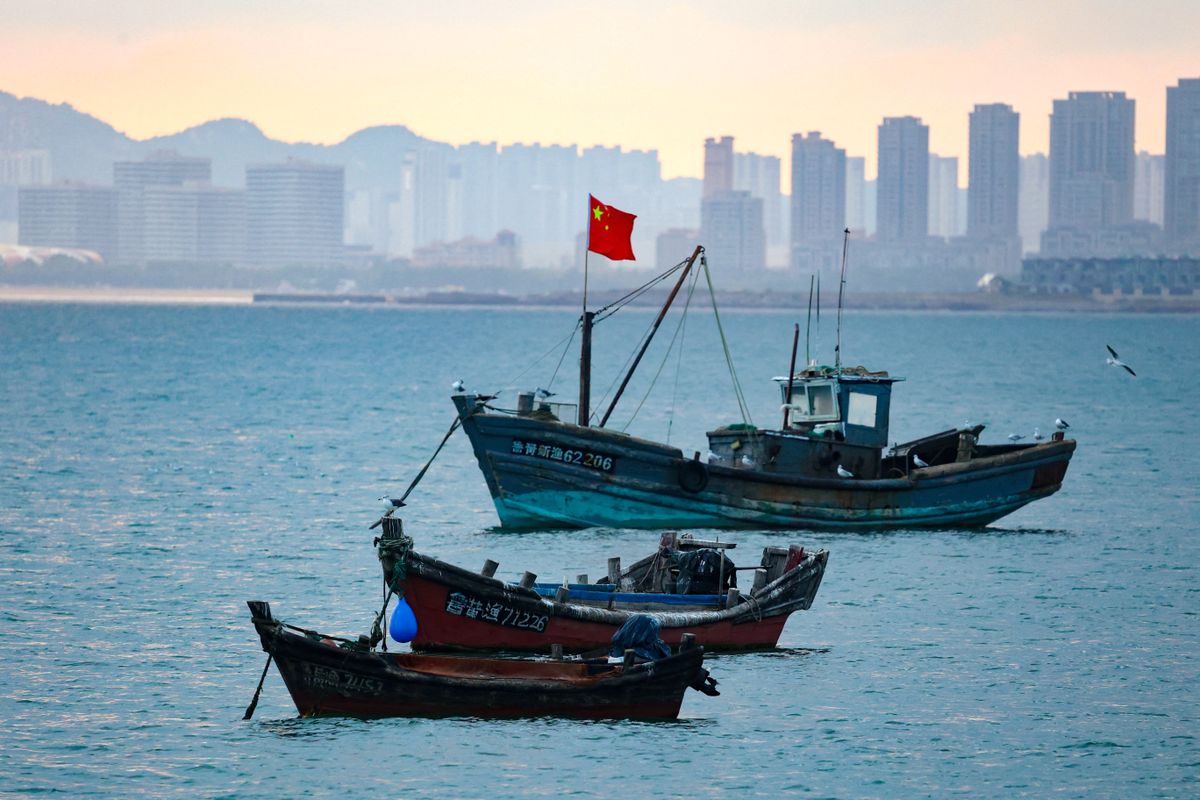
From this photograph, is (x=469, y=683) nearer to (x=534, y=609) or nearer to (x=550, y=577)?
(x=534, y=609)

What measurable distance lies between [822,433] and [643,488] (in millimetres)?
4449

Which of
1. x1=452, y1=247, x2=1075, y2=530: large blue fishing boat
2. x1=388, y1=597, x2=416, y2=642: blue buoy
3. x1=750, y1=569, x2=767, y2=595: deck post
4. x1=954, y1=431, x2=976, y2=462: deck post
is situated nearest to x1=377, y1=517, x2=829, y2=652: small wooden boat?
x1=388, y1=597, x2=416, y2=642: blue buoy

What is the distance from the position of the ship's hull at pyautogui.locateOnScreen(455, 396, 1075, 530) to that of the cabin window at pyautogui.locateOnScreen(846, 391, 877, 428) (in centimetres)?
151

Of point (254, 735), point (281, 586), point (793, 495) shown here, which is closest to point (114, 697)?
point (254, 735)

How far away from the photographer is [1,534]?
4231 cm

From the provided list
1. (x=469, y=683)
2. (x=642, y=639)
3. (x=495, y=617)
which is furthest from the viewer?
(x=495, y=617)

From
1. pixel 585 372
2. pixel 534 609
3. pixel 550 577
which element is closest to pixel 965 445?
pixel 585 372

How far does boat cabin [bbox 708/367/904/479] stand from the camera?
39469mm

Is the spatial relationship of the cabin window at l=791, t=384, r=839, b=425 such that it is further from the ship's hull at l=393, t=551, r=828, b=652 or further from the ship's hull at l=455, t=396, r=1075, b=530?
the ship's hull at l=393, t=551, r=828, b=652

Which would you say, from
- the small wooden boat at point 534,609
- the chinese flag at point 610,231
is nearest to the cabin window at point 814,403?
the chinese flag at point 610,231

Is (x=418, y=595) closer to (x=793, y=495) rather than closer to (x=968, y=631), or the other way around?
(x=968, y=631)

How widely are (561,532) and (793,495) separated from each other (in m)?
5.26

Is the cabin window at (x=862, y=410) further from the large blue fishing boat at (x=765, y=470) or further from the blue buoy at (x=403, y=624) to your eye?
the blue buoy at (x=403, y=624)

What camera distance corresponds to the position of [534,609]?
2556cm
